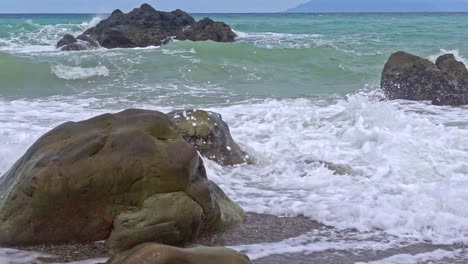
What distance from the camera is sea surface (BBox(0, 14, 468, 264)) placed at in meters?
5.15

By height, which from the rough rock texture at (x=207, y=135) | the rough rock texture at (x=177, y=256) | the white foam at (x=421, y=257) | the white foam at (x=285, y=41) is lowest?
the white foam at (x=421, y=257)

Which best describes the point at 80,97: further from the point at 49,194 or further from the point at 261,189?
the point at 49,194

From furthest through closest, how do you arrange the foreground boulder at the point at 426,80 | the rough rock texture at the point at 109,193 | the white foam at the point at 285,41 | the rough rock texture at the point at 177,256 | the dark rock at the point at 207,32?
the dark rock at the point at 207,32 → the white foam at the point at 285,41 → the foreground boulder at the point at 426,80 → the rough rock texture at the point at 109,193 → the rough rock texture at the point at 177,256

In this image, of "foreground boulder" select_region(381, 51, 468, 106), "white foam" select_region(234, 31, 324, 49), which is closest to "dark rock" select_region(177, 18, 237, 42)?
"white foam" select_region(234, 31, 324, 49)

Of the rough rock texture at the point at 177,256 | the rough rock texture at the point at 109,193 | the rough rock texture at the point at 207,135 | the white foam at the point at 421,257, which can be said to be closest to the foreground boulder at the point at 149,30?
the rough rock texture at the point at 207,135

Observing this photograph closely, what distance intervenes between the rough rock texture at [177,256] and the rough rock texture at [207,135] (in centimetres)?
375

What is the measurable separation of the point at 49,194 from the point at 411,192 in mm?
3305

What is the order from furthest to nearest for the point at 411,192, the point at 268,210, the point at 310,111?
the point at 310,111 → the point at 411,192 → the point at 268,210

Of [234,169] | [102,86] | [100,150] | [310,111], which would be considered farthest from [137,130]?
[102,86]

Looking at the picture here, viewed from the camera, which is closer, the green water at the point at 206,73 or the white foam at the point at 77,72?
the green water at the point at 206,73

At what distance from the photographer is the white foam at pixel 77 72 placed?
16.3 meters

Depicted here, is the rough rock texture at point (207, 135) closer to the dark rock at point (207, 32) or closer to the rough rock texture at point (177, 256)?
the rough rock texture at point (177, 256)

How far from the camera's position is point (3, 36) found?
3766 cm

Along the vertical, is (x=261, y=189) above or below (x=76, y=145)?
below
